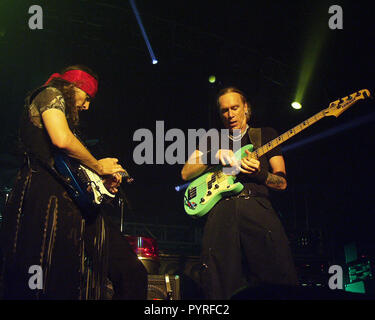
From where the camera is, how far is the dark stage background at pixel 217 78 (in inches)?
240

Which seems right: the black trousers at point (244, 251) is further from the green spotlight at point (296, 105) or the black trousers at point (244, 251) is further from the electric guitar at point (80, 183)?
the green spotlight at point (296, 105)

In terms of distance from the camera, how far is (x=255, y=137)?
3.72m

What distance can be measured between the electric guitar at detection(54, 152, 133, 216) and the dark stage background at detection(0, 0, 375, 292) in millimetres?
3208

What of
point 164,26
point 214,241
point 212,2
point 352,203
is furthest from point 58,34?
point 352,203

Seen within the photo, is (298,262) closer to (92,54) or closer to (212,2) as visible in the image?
(212,2)

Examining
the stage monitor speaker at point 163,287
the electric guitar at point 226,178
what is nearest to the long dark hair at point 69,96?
the electric guitar at point 226,178

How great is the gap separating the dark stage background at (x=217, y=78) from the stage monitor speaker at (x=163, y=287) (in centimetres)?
190

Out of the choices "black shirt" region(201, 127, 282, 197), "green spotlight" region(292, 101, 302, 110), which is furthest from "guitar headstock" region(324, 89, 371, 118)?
"green spotlight" region(292, 101, 302, 110)

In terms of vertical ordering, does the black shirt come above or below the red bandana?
below

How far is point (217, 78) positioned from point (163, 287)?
439cm

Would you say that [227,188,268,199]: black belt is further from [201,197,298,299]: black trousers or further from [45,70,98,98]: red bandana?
[45,70,98,98]: red bandana

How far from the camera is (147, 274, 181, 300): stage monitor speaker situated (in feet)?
12.6

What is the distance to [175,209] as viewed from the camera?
8.23 m
